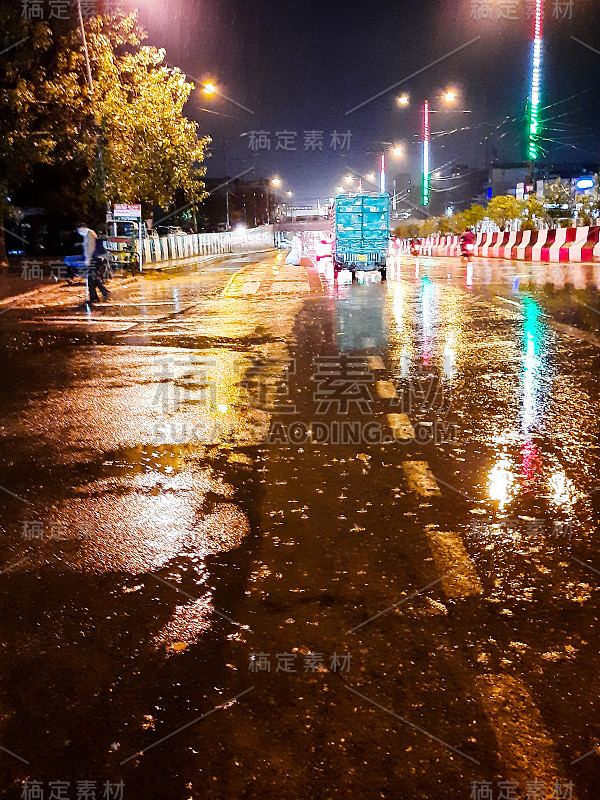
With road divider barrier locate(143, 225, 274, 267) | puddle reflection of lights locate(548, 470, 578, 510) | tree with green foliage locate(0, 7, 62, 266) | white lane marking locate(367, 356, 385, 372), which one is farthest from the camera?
road divider barrier locate(143, 225, 274, 267)

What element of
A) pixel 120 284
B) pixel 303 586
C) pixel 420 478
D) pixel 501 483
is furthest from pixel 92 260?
pixel 303 586

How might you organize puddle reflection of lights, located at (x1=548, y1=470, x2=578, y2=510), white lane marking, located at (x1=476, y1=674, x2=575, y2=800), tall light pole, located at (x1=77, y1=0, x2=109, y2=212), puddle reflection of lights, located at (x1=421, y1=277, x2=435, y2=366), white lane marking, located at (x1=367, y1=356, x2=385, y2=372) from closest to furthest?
white lane marking, located at (x1=476, y1=674, x2=575, y2=800)
puddle reflection of lights, located at (x1=548, y1=470, x2=578, y2=510)
white lane marking, located at (x1=367, y1=356, x2=385, y2=372)
puddle reflection of lights, located at (x1=421, y1=277, x2=435, y2=366)
tall light pole, located at (x1=77, y1=0, x2=109, y2=212)

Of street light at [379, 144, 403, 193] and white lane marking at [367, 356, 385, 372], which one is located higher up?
street light at [379, 144, 403, 193]

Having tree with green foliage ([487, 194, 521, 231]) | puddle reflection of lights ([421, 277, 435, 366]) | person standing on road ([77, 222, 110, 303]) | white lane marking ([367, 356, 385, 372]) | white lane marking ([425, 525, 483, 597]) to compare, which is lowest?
white lane marking ([425, 525, 483, 597])

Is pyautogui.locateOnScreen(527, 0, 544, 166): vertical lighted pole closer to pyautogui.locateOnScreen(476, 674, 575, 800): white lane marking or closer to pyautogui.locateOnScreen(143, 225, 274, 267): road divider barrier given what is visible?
pyautogui.locateOnScreen(143, 225, 274, 267): road divider barrier

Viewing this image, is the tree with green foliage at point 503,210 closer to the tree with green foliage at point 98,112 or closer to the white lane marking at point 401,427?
the tree with green foliage at point 98,112

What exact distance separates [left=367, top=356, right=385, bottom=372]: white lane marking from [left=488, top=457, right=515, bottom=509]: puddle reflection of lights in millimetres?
3757

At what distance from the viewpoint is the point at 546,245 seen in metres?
30.9

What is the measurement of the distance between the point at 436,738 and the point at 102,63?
3004cm

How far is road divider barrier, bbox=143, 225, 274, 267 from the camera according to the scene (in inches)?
1596

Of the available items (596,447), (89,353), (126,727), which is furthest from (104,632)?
(89,353)

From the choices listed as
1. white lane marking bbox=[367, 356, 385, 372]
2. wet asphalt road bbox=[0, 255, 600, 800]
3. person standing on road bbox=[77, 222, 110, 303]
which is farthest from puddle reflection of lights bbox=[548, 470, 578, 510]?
person standing on road bbox=[77, 222, 110, 303]

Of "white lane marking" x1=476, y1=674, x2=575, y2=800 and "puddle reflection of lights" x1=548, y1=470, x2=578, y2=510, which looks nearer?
"white lane marking" x1=476, y1=674, x2=575, y2=800

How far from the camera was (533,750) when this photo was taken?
255 centimetres
